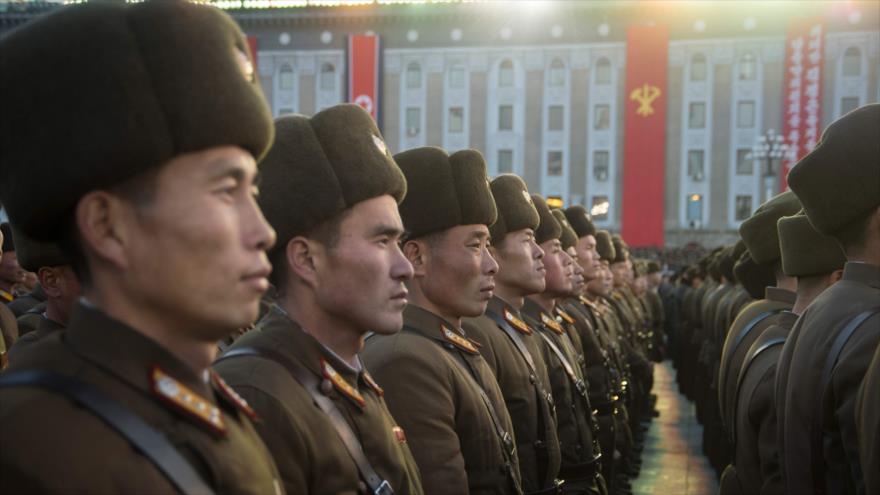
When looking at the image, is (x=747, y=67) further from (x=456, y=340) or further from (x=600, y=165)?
(x=456, y=340)

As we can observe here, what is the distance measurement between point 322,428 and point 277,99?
52046 mm

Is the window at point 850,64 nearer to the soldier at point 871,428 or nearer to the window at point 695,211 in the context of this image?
the window at point 695,211

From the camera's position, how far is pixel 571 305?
934cm

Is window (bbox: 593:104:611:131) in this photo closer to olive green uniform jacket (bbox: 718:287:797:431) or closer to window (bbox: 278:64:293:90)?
window (bbox: 278:64:293:90)

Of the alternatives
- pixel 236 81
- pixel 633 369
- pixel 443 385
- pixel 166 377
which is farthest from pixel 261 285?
pixel 633 369

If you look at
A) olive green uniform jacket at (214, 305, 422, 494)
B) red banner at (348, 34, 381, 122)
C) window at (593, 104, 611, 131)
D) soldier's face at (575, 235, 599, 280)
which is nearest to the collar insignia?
olive green uniform jacket at (214, 305, 422, 494)

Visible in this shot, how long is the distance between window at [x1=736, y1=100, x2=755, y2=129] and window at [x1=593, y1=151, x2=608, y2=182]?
6954mm

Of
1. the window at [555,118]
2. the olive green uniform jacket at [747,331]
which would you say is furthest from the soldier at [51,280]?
the window at [555,118]

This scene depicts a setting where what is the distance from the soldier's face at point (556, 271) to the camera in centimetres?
691

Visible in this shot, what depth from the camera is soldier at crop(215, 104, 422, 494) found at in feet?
9.37

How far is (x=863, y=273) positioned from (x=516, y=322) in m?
2.32

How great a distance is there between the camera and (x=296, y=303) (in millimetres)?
3119

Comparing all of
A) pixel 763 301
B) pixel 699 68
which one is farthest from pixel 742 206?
pixel 763 301

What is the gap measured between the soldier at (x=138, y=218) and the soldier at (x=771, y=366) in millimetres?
3177
